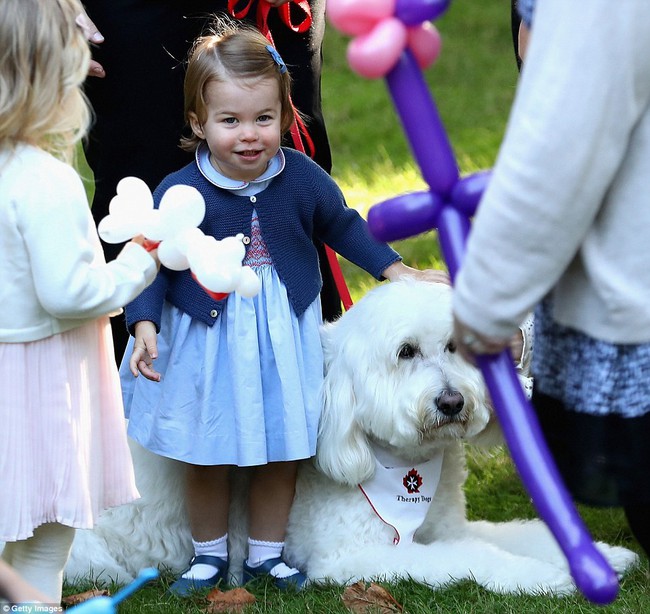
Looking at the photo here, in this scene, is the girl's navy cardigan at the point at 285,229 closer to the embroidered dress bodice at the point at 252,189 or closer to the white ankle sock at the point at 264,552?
the embroidered dress bodice at the point at 252,189

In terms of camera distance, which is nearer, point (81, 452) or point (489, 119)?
point (81, 452)

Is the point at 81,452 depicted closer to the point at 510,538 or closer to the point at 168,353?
the point at 168,353

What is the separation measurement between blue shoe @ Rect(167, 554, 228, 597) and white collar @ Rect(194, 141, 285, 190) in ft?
3.58

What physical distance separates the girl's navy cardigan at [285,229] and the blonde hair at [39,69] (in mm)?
627

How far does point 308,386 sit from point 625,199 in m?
1.65

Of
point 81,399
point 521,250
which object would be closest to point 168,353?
point 81,399

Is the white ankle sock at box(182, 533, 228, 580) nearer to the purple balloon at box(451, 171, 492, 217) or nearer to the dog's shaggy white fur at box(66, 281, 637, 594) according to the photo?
the dog's shaggy white fur at box(66, 281, 637, 594)

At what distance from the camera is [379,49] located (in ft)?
6.61

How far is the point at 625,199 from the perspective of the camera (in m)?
1.78

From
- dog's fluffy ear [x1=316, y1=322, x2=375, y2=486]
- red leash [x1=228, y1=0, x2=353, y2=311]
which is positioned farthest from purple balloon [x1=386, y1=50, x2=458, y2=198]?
red leash [x1=228, y1=0, x2=353, y2=311]

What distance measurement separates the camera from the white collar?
10.5ft

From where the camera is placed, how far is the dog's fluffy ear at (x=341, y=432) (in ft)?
10.7

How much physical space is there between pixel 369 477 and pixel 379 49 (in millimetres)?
1631

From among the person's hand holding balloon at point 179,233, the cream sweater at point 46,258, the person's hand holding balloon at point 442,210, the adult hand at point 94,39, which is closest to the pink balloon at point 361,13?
the person's hand holding balloon at point 442,210
